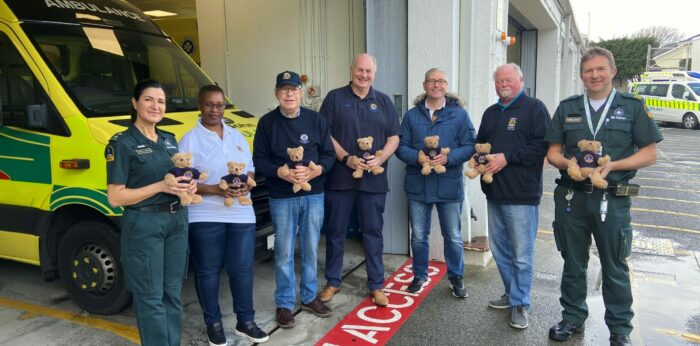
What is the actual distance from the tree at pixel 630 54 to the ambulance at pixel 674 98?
27.7 metres

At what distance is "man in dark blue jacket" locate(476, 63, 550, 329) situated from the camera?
12.0 feet

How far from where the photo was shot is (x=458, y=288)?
429 centimetres

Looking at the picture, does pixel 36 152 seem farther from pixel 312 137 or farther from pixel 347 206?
pixel 347 206

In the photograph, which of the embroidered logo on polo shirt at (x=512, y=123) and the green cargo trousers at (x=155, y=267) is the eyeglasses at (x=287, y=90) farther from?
the embroidered logo on polo shirt at (x=512, y=123)

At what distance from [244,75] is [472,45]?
10.5ft

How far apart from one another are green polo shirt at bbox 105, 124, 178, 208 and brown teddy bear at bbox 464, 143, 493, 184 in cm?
218

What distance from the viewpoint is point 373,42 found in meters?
5.18

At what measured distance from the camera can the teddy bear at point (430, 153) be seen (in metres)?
3.94

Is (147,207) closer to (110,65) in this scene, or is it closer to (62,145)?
(62,145)

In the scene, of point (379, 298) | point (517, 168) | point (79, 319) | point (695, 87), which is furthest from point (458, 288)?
point (695, 87)

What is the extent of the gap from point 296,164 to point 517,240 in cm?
176

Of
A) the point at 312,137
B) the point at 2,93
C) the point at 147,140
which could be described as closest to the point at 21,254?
the point at 2,93

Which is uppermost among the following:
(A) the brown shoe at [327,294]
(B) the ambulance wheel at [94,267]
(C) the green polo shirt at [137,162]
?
(C) the green polo shirt at [137,162]

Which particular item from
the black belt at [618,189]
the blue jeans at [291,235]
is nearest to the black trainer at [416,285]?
the blue jeans at [291,235]
